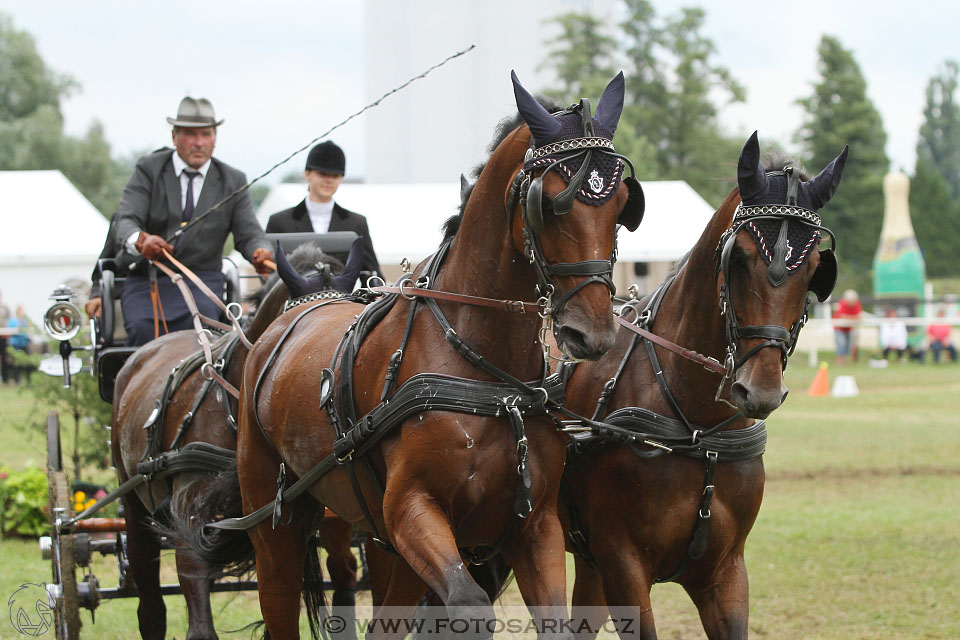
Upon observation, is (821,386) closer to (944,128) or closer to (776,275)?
(776,275)

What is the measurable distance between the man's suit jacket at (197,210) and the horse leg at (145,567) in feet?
4.43

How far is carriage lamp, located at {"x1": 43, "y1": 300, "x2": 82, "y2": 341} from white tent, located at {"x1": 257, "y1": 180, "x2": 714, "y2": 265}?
11490 mm

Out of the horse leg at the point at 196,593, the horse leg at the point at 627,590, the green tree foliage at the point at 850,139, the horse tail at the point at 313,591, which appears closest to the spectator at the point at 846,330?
the green tree foliage at the point at 850,139

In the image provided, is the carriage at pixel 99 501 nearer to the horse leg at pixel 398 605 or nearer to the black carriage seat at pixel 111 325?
the black carriage seat at pixel 111 325

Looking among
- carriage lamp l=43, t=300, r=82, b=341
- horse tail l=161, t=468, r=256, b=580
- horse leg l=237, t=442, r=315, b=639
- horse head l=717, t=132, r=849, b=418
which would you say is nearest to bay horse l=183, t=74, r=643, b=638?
horse leg l=237, t=442, r=315, b=639

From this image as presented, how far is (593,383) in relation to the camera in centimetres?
442

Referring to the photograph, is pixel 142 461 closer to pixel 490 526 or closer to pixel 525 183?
pixel 490 526

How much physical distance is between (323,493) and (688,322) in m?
1.45

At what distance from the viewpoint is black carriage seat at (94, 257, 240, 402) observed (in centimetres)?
607

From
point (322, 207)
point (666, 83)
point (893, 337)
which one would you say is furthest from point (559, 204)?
point (666, 83)

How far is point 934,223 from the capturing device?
47.8 m

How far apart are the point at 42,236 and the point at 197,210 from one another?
50.0 feet

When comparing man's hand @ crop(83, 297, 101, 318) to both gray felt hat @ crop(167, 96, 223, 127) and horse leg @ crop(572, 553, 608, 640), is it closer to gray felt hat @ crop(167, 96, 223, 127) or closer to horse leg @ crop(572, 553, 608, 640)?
gray felt hat @ crop(167, 96, 223, 127)

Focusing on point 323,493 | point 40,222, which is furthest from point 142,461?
point 40,222
